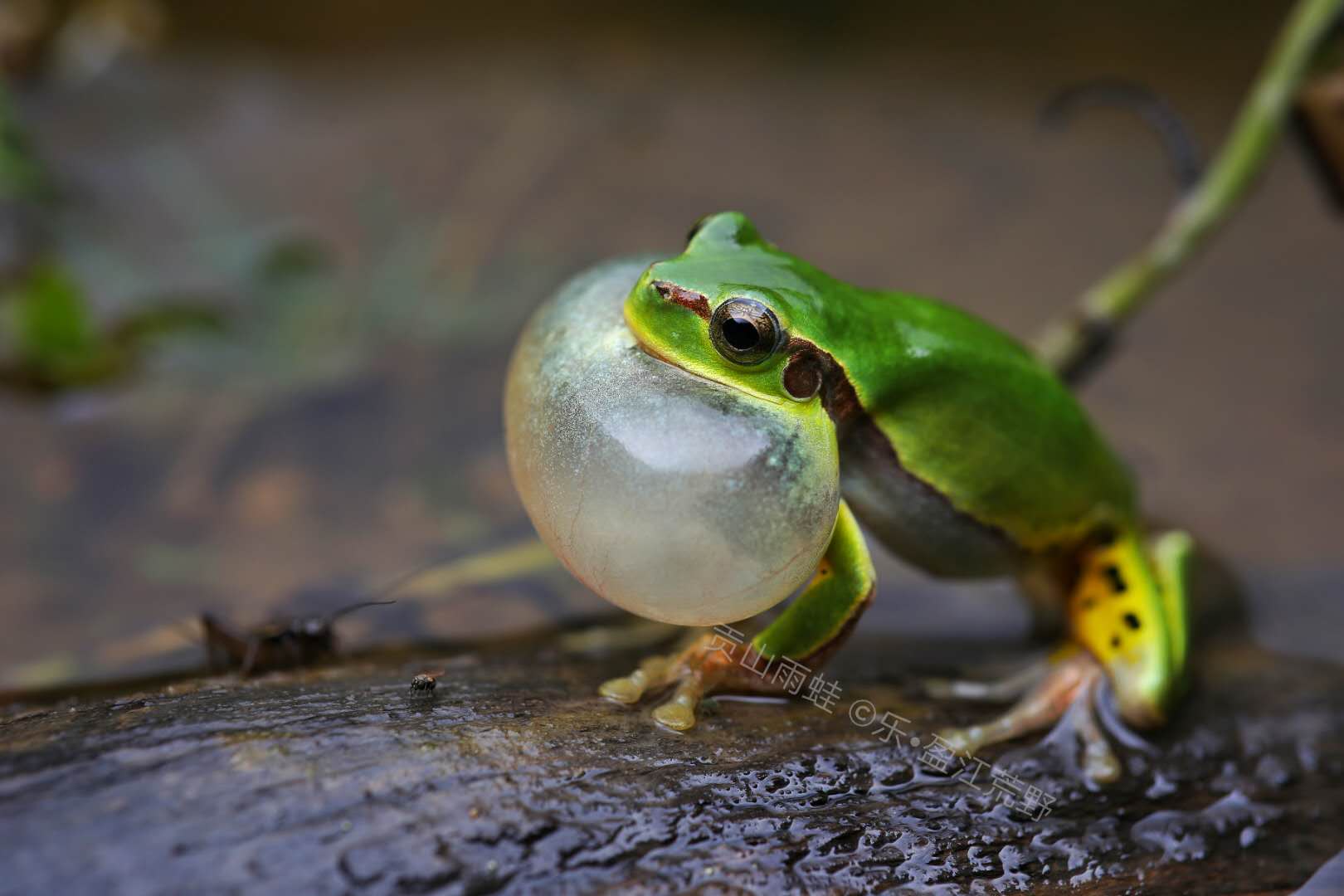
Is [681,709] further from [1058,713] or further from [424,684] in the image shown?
[1058,713]

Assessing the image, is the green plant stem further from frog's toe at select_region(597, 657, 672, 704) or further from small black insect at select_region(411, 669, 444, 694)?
small black insect at select_region(411, 669, 444, 694)

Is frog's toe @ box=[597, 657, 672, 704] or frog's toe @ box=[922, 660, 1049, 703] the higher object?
frog's toe @ box=[597, 657, 672, 704]

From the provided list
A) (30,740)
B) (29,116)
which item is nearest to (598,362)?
(30,740)

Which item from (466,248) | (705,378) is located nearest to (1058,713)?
(705,378)

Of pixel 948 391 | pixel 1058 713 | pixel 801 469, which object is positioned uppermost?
pixel 948 391

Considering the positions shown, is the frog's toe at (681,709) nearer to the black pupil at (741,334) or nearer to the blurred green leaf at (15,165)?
the black pupil at (741,334)

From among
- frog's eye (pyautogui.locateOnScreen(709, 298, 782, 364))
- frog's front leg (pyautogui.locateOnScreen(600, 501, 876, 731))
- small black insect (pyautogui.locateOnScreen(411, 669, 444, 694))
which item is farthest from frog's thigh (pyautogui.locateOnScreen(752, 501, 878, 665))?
small black insect (pyautogui.locateOnScreen(411, 669, 444, 694))
